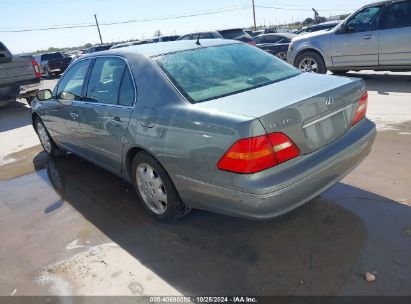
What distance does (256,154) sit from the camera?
256cm

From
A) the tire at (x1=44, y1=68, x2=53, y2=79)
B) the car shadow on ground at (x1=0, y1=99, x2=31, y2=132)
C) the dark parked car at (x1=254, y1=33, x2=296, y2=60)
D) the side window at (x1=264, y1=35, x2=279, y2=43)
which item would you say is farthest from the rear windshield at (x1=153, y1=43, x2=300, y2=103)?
the tire at (x1=44, y1=68, x2=53, y2=79)

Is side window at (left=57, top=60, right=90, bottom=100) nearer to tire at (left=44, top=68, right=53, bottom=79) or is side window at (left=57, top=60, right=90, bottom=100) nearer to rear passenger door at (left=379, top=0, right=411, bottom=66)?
rear passenger door at (left=379, top=0, right=411, bottom=66)

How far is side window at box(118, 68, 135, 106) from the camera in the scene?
3.51 meters

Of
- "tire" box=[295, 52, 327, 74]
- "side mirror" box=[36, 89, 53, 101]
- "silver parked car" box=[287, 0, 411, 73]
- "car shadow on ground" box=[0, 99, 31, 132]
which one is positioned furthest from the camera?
"tire" box=[295, 52, 327, 74]

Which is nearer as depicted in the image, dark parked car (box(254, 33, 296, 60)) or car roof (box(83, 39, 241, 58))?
Result: car roof (box(83, 39, 241, 58))

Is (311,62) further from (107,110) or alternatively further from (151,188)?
(151,188)

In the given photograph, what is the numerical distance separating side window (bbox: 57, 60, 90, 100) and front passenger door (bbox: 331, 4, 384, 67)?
6.56 metres

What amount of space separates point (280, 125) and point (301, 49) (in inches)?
307

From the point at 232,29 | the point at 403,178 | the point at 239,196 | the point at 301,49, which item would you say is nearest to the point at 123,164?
the point at 239,196

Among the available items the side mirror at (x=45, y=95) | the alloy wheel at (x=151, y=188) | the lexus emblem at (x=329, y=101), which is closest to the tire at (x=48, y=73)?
the side mirror at (x=45, y=95)

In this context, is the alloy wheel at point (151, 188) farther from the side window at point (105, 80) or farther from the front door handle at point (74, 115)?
the front door handle at point (74, 115)

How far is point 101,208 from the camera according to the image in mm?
4105

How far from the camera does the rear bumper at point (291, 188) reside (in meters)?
2.63

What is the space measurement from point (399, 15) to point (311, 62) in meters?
2.27
